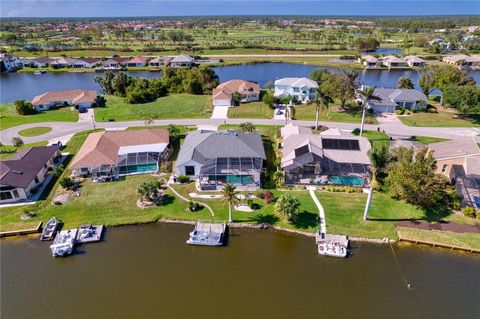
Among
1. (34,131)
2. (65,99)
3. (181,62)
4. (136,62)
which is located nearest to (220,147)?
(34,131)

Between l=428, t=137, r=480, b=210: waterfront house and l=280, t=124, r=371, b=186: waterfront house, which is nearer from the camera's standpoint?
l=428, t=137, r=480, b=210: waterfront house

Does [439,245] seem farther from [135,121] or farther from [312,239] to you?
[135,121]

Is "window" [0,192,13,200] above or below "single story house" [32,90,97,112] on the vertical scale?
below

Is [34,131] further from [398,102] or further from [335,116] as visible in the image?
[398,102]

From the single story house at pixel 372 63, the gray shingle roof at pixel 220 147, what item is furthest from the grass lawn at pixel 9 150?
the single story house at pixel 372 63

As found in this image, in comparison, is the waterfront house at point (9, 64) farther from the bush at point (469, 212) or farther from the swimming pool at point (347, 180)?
the bush at point (469, 212)

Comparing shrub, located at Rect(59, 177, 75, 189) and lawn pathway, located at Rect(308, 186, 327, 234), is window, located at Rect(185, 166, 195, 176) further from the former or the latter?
lawn pathway, located at Rect(308, 186, 327, 234)

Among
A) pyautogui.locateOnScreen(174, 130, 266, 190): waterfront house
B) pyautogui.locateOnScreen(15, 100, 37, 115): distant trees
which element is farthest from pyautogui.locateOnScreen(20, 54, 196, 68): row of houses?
pyautogui.locateOnScreen(174, 130, 266, 190): waterfront house
